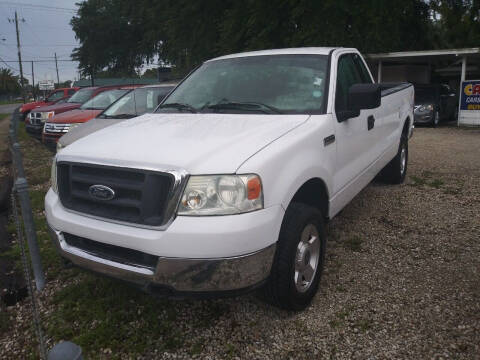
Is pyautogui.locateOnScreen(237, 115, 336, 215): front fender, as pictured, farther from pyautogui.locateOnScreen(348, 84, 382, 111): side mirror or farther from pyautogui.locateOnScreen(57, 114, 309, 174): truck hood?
pyautogui.locateOnScreen(348, 84, 382, 111): side mirror

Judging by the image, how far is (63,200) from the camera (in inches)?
112

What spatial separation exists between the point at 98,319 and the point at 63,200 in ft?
2.95

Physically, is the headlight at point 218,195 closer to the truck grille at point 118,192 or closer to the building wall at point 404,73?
the truck grille at point 118,192

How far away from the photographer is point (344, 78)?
3953mm

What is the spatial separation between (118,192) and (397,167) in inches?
185

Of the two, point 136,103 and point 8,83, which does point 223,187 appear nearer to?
point 136,103

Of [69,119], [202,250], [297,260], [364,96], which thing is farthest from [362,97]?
[69,119]

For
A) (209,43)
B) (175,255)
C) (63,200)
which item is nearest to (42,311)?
(63,200)

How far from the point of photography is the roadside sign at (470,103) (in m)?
14.9

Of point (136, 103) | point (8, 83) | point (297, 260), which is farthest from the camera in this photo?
point (8, 83)

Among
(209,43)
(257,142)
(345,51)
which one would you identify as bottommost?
(257,142)

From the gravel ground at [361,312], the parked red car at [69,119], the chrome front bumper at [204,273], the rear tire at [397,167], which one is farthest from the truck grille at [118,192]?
the parked red car at [69,119]

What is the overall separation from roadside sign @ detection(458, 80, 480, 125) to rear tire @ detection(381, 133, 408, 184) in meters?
10.5

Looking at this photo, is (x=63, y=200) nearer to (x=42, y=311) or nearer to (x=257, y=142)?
(x=42, y=311)
